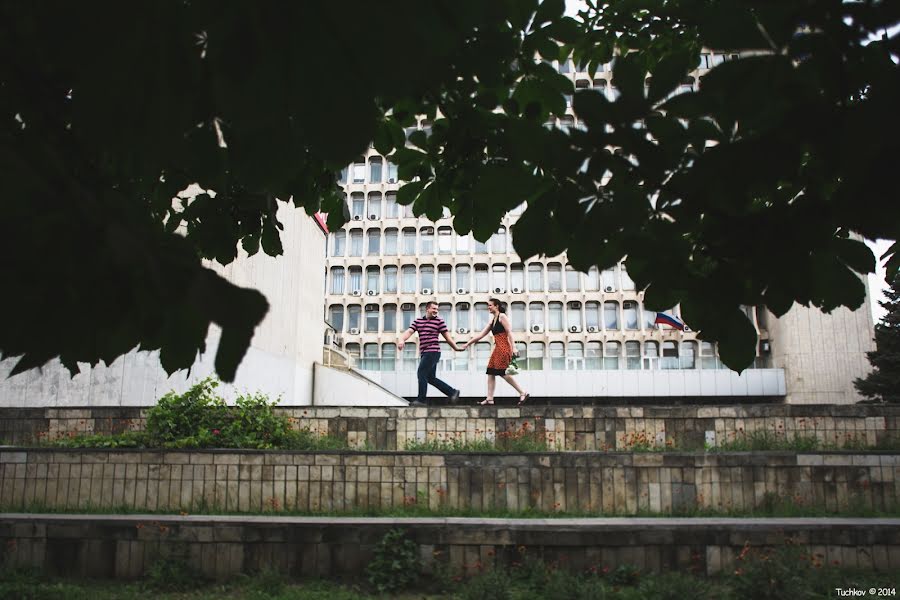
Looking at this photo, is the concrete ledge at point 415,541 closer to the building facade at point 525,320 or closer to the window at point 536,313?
the building facade at point 525,320

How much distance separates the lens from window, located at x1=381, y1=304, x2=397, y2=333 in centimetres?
4587

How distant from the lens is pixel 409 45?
0.91 m

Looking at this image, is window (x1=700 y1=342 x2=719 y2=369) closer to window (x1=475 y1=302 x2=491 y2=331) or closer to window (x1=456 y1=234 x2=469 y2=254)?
window (x1=475 y1=302 x2=491 y2=331)

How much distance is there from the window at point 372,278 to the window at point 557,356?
1269 cm

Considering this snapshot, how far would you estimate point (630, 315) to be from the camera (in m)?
43.8

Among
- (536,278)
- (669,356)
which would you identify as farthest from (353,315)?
(669,356)

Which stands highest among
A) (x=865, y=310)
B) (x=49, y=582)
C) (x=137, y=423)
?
(x=865, y=310)

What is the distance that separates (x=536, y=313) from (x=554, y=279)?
101 inches

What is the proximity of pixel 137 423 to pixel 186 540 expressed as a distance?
4333mm

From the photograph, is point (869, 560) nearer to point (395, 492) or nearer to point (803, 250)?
point (395, 492)

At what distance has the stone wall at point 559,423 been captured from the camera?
9828mm

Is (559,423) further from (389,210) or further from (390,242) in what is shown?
(389,210)

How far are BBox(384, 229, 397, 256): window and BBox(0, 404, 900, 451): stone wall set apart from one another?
3651cm

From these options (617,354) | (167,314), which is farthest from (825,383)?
(167,314)
